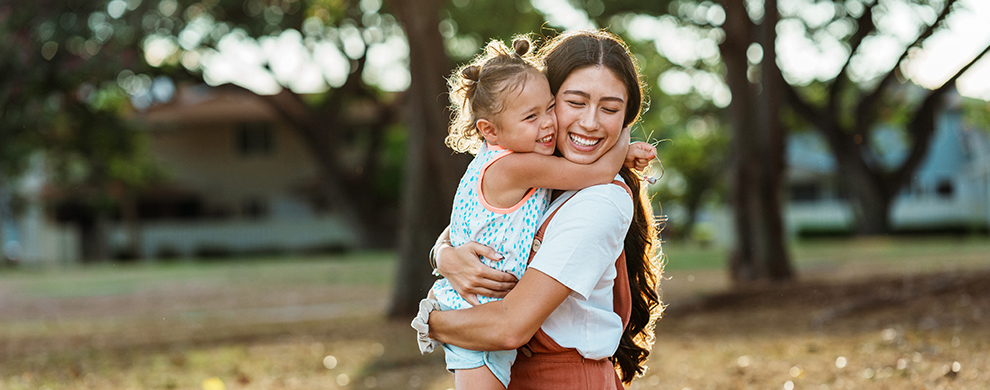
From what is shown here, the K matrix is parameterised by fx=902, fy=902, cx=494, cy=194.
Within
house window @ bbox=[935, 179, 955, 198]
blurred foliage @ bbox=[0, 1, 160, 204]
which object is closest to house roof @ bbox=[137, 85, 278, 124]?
blurred foliage @ bbox=[0, 1, 160, 204]

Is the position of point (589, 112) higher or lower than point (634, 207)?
higher

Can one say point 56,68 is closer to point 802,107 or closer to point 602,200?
point 602,200

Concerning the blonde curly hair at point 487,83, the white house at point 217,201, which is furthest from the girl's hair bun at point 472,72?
the white house at point 217,201

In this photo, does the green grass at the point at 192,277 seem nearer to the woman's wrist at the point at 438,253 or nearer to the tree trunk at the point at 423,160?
A: the tree trunk at the point at 423,160

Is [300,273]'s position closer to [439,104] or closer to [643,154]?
[439,104]

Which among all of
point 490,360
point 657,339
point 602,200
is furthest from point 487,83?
point 657,339

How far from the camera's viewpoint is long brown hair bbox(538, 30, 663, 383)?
2615mm

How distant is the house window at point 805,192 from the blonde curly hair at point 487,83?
137ft

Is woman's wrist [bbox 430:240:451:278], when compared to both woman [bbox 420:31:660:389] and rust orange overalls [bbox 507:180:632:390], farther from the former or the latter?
rust orange overalls [bbox 507:180:632:390]

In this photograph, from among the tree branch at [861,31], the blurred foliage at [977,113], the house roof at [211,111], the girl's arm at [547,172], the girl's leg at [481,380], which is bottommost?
the house roof at [211,111]

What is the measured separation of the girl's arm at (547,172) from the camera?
8.37ft

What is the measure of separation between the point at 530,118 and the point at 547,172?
18cm

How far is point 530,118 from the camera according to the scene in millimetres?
2619

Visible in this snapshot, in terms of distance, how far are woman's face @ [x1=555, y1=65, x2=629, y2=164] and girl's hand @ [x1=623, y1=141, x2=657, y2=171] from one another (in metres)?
0.19
